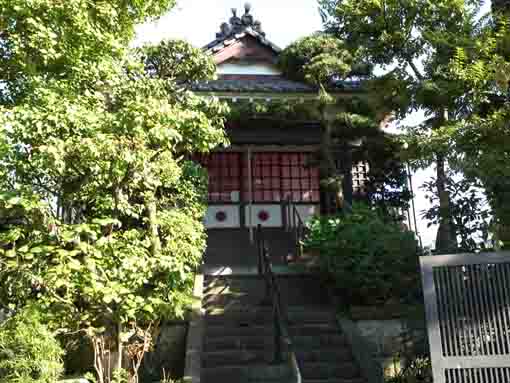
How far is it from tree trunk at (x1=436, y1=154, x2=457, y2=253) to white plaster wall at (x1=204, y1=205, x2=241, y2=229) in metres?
6.19

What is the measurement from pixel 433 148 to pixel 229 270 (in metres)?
5.18

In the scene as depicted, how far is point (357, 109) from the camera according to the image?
37.6 feet

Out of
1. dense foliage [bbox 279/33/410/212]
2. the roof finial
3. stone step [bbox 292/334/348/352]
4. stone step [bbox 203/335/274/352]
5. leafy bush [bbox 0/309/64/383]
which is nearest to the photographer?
leafy bush [bbox 0/309/64/383]

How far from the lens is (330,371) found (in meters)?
7.46

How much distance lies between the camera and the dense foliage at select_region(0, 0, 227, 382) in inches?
229

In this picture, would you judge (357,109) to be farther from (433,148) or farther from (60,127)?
(60,127)

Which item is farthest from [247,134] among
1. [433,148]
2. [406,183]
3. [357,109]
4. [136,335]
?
[136,335]

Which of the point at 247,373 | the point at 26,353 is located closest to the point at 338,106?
the point at 247,373

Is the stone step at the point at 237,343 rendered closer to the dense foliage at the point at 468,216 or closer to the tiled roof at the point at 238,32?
the dense foliage at the point at 468,216

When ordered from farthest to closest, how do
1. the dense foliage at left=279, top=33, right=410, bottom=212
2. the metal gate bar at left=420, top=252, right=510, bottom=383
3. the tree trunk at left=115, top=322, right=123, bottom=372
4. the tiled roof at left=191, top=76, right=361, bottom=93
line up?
1. the tiled roof at left=191, top=76, right=361, bottom=93
2. the dense foliage at left=279, top=33, right=410, bottom=212
3. the tree trunk at left=115, top=322, right=123, bottom=372
4. the metal gate bar at left=420, top=252, right=510, bottom=383

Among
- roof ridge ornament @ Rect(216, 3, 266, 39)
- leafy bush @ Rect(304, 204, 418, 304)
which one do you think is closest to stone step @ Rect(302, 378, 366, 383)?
leafy bush @ Rect(304, 204, 418, 304)

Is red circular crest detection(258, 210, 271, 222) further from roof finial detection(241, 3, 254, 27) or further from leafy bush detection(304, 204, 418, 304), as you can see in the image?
roof finial detection(241, 3, 254, 27)

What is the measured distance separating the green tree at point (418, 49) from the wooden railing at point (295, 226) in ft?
10.1

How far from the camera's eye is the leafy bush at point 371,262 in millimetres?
8664
